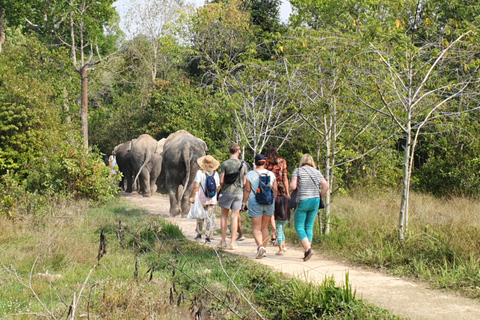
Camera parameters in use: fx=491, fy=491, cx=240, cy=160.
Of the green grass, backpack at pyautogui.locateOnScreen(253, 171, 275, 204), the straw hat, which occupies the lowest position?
the green grass

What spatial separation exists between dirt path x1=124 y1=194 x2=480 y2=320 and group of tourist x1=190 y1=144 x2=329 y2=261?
28 cm

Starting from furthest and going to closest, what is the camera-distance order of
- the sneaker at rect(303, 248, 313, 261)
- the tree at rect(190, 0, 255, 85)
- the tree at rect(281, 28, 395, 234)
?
the tree at rect(190, 0, 255, 85) < the tree at rect(281, 28, 395, 234) < the sneaker at rect(303, 248, 313, 261)

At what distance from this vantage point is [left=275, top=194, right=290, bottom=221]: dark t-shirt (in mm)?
8305

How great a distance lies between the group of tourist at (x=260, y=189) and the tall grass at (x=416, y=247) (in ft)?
2.85

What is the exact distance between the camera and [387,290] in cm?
614

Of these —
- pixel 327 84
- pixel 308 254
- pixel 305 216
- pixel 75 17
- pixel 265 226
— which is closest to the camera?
pixel 308 254

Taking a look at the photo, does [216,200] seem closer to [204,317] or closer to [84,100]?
[204,317]

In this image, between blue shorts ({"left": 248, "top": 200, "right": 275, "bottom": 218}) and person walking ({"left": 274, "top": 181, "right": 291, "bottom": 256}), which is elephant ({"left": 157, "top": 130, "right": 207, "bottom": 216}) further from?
blue shorts ({"left": 248, "top": 200, "right": 275, "bottom": 218})

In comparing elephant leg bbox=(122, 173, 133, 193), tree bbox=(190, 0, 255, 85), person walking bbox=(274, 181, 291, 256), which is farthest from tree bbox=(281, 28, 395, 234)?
tree bbox=(190, 0, 255, 85)

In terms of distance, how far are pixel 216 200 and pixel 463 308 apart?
506 centimetres

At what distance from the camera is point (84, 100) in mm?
21281

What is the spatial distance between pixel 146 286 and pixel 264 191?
8.59ft

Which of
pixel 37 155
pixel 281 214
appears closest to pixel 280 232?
pixel 281 214

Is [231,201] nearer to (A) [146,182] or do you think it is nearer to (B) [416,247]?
(B) [416,247]
